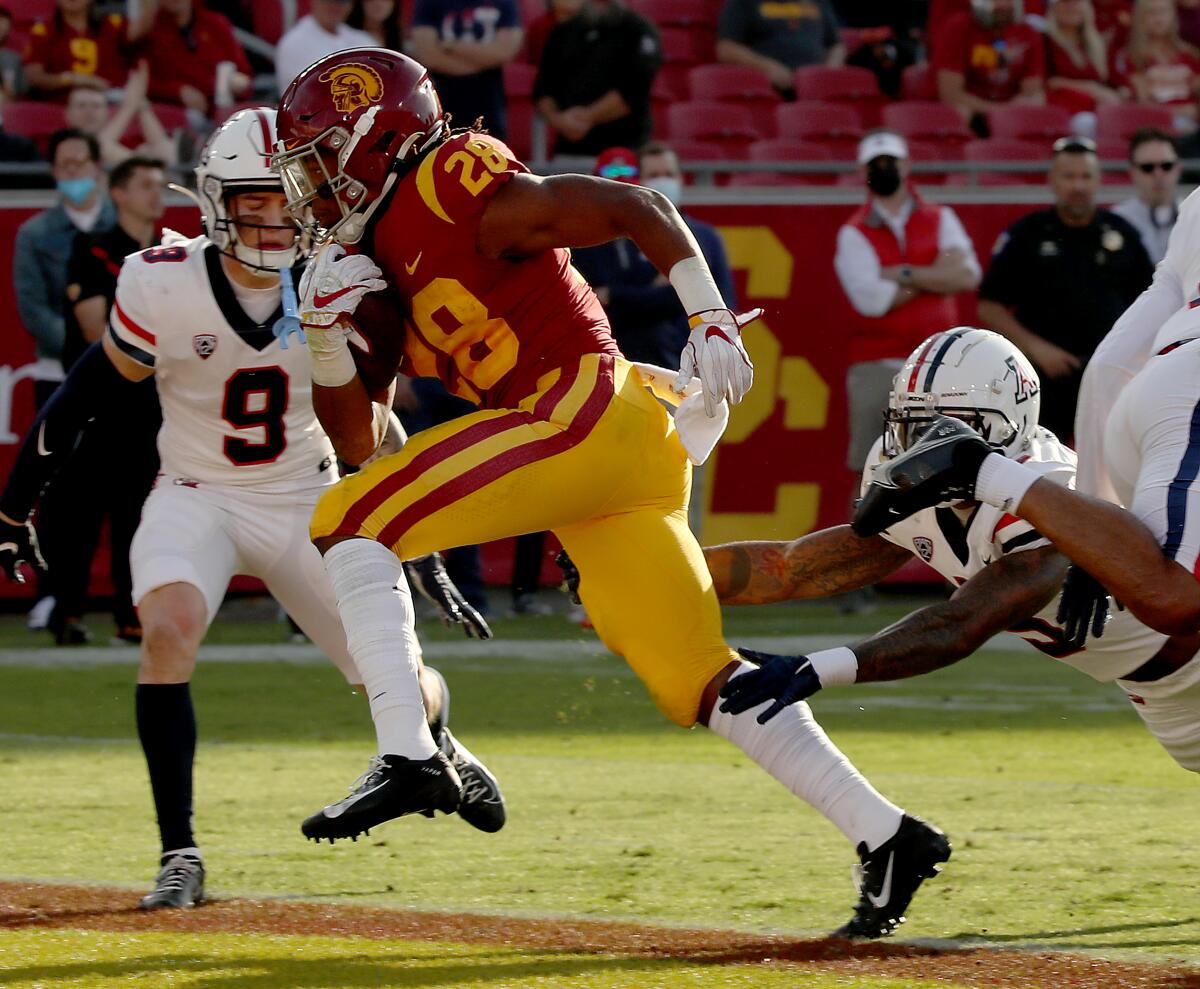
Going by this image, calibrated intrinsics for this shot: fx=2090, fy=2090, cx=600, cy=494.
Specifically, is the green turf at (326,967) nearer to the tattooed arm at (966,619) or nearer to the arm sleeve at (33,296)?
the tattooed arm at (966,619)

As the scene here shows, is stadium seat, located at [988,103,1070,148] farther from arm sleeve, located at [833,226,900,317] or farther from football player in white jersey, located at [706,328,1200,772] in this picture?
football player in white jersey, located at [706,328,1200,772]

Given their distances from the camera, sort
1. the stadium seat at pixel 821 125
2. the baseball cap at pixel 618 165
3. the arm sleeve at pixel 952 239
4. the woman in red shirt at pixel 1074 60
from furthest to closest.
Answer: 1. the woman in red shirt at pixel 1074 60
2. the stadium seat at pixel 821 125
3. the arm sleeve at pixel 952 239
4. the baseball cap at pixel 618 165

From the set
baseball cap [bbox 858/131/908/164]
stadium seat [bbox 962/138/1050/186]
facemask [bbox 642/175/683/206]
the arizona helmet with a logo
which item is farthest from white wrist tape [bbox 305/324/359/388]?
stadium seat [bbox 962/138/1050/186]

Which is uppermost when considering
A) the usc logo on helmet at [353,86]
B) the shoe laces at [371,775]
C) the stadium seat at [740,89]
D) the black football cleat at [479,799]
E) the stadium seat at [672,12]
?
the stadium seat at [672,12]

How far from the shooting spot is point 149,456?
29.9 ft

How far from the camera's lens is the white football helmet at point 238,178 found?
510 centimetres

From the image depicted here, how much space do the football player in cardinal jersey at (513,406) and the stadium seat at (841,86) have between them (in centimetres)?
817

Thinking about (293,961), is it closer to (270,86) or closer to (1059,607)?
(1059,607)

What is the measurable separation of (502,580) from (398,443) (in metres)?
5.57

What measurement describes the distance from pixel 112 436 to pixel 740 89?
15.8 feet

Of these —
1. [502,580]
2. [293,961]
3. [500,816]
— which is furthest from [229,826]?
[502,580]

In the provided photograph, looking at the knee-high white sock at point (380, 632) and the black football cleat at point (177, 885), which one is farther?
the black football cleat at point (177, 885)

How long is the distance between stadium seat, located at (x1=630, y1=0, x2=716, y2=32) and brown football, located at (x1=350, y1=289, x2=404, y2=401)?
8.83 m

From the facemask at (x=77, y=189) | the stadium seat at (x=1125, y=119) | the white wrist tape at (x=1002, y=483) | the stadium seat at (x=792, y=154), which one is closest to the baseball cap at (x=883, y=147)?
the stadium seat at (x=792, y=154)
